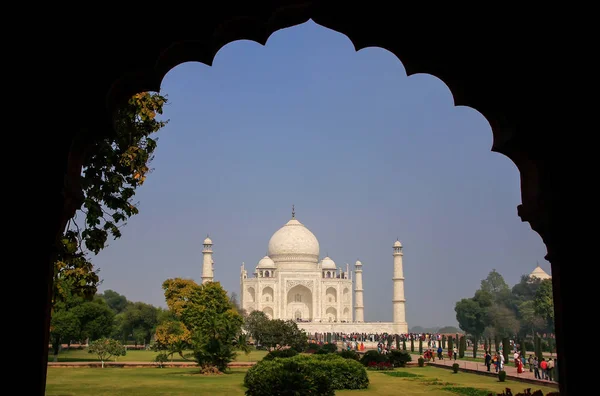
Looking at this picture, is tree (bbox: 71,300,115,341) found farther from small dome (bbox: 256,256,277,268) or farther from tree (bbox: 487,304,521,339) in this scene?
tree (bbox: 487,304,521,339)

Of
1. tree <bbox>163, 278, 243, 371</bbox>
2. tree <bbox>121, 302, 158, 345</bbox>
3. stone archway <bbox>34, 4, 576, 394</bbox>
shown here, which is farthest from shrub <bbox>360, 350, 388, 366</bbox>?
tree <bbox>121, 302, 158, 345</bbox>

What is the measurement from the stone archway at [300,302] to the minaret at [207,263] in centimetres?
709

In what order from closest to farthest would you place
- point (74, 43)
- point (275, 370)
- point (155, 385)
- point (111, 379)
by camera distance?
point (74, 43) → point (275, 370) → point (155, 385) → point (111, 379)

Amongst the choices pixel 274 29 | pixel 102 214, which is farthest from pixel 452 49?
pixel 102 214

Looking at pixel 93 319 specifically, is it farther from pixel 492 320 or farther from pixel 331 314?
pixel 492 320

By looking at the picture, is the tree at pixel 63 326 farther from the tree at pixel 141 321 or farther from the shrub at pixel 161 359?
the tree at pixel 141 321

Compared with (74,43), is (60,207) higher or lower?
lower

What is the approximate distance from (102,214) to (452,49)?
6.01 meters

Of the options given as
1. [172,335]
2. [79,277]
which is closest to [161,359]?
[172,335]

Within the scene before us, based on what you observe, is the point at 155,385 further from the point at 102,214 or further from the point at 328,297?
the point at 328,297

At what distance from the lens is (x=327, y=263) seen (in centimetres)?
6047

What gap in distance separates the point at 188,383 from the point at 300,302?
133 ft

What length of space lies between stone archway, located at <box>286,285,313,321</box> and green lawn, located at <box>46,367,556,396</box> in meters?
34.1

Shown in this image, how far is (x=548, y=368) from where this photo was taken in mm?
18844
